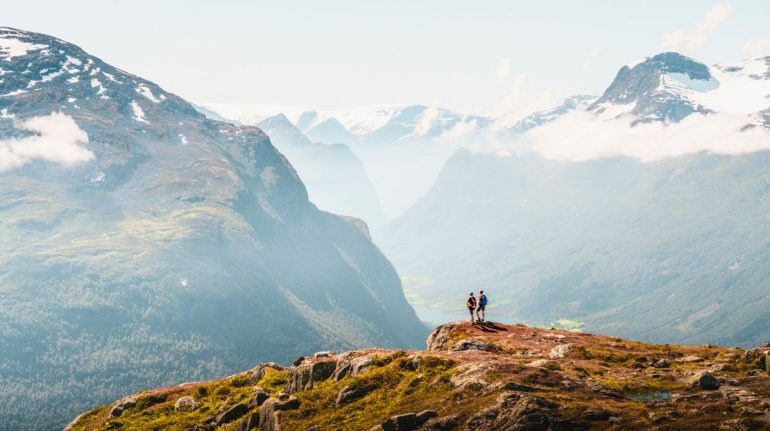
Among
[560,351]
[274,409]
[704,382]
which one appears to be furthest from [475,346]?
[704,382]

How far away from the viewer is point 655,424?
169 ft

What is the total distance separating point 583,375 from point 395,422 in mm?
20359

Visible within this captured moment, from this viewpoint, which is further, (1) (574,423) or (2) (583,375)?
(2) (583,375)

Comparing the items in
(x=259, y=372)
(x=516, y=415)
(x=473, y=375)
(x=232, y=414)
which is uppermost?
(x=516, y=415)

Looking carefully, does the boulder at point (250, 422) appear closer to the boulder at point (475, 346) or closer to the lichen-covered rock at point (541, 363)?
the boulder at point (475, 346)

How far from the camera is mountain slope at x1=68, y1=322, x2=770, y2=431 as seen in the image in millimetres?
54688

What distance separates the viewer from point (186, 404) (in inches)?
3568

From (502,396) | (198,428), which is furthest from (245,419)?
(502,396)

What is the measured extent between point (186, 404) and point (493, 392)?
45.5 meters

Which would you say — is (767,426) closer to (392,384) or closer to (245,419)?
(392,384)

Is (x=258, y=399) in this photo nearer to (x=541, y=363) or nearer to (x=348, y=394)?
(x=348, y=394)

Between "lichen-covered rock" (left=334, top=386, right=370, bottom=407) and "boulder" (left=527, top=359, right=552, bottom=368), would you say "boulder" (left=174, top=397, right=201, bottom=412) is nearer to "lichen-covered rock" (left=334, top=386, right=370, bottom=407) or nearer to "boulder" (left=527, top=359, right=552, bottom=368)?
"lichen-covered rock" (left=334, top=386, right=370, bottom=407)

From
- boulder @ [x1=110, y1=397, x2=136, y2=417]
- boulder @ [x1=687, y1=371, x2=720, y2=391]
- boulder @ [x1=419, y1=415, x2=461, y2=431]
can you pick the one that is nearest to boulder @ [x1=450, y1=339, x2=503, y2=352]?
boulder @ [x1=687, y1=371, x2=720, y2=391]

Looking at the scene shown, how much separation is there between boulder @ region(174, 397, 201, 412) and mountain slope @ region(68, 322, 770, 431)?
164 millimetres
